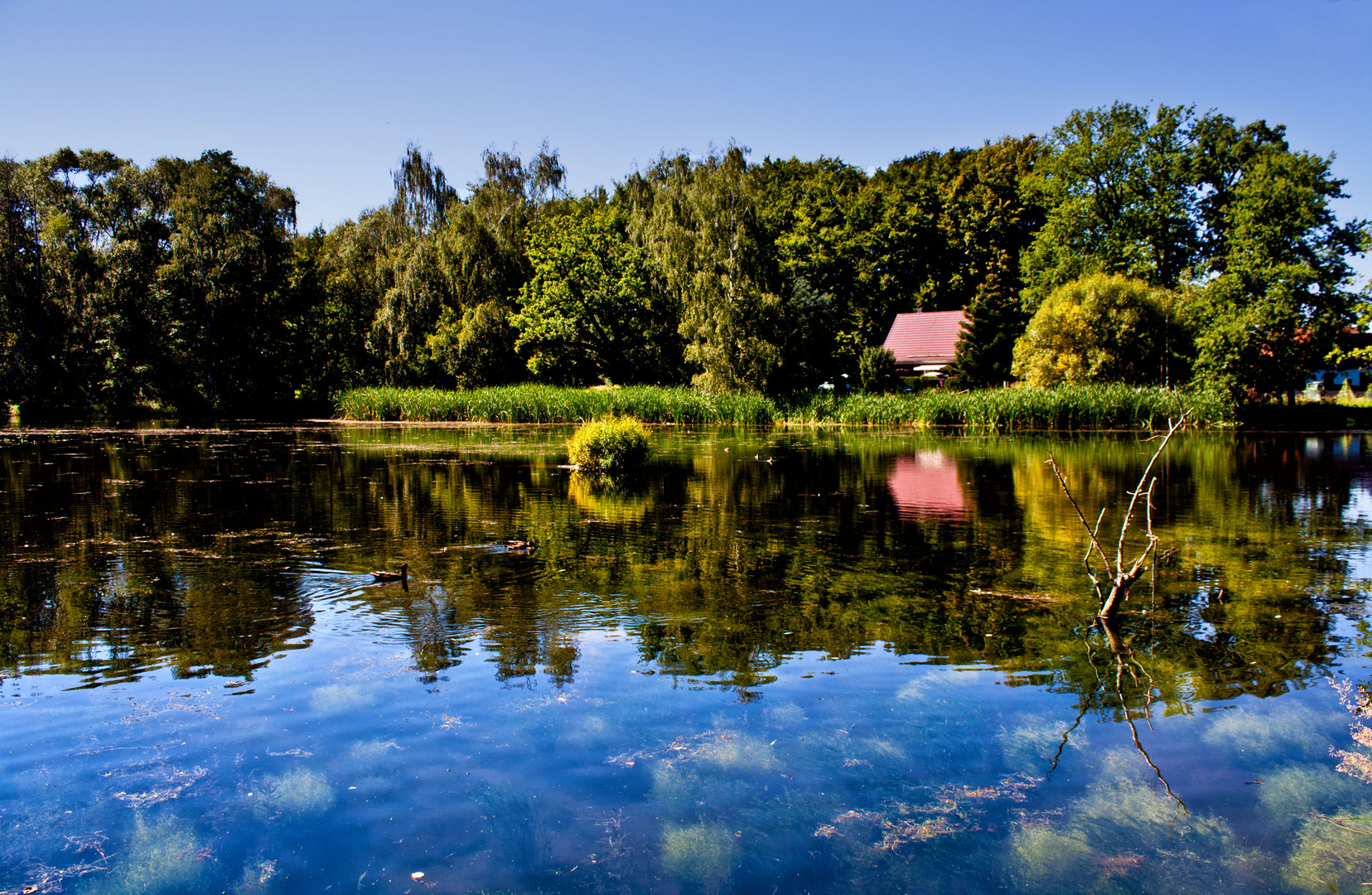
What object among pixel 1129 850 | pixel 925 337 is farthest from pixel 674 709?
pixel 925 337

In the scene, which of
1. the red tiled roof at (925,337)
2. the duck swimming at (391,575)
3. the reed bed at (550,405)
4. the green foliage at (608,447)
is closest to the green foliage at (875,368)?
the reed bed at (550,405)

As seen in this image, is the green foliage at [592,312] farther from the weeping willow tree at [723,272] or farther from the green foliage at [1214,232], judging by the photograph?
the green foliage at [1214,232]

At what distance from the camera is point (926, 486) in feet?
64.0

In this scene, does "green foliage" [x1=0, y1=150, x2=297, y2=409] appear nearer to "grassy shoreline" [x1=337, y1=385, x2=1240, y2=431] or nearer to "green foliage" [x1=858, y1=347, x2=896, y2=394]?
"grassy shoreline" [x1=337, y1=385, x2=1240, y2=431]

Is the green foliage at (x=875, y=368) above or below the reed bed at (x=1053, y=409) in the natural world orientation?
above

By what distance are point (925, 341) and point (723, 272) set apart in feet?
68.1

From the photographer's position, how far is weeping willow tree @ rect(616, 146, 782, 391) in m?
44.6

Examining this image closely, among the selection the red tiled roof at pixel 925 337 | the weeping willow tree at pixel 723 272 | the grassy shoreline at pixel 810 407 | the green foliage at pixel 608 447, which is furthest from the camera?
the red tiled roof at pixel 925 337

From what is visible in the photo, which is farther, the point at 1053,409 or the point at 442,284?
the point at 442,284

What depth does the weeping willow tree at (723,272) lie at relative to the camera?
44.6 m

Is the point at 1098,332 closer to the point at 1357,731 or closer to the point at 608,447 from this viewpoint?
the point at 608,447

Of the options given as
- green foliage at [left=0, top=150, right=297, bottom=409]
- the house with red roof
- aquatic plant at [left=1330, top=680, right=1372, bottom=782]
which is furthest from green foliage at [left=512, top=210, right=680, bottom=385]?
aquatic plant at [left=1330, top=680, right=1372, bottom=782]

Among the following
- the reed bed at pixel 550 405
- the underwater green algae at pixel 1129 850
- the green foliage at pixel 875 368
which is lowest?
the underwater green algae at pixel 1129 850

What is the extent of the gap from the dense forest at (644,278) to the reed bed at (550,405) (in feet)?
4.65
